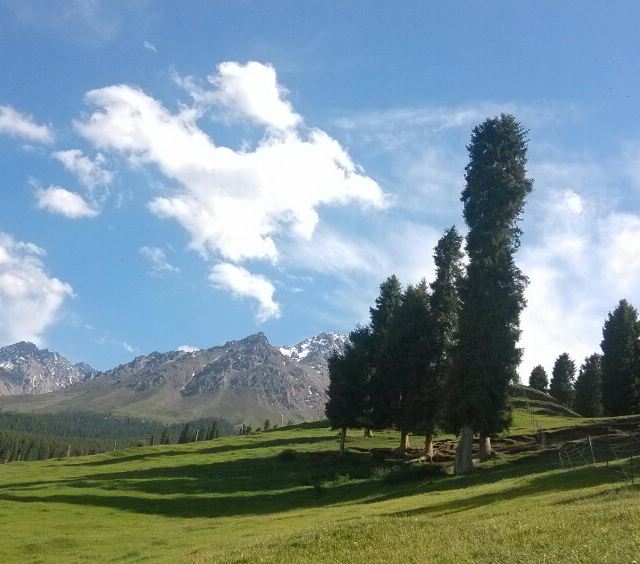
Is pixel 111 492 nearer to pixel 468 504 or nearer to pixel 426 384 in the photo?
pixel 426 384

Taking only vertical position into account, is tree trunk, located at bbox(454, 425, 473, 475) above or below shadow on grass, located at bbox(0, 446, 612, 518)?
above

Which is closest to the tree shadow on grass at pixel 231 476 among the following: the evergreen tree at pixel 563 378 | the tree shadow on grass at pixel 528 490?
the tree shadow on grass at pixel 528 490

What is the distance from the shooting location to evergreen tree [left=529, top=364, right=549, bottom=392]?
128m

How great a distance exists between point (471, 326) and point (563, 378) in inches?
3420

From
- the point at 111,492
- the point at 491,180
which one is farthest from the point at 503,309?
the point at 111,492

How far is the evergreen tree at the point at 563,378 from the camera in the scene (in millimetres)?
117631

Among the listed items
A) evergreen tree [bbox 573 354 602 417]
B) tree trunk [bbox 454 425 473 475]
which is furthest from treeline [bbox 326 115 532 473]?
evergreen tree [bbox 573 354 602 417]

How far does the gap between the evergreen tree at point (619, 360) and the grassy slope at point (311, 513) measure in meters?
30.9

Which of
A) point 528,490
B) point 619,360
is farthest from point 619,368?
point 528,490

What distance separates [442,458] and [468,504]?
92.2 ft

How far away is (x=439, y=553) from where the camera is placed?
1698cm

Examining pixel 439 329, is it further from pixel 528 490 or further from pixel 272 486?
pixel 528 490

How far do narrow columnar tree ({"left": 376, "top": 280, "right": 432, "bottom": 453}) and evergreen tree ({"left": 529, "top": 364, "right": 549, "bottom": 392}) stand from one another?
79158 millimetres

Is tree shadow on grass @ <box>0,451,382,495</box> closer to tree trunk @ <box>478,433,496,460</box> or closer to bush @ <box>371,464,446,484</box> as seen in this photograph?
bush @ <box>371,464,446,484</box>
